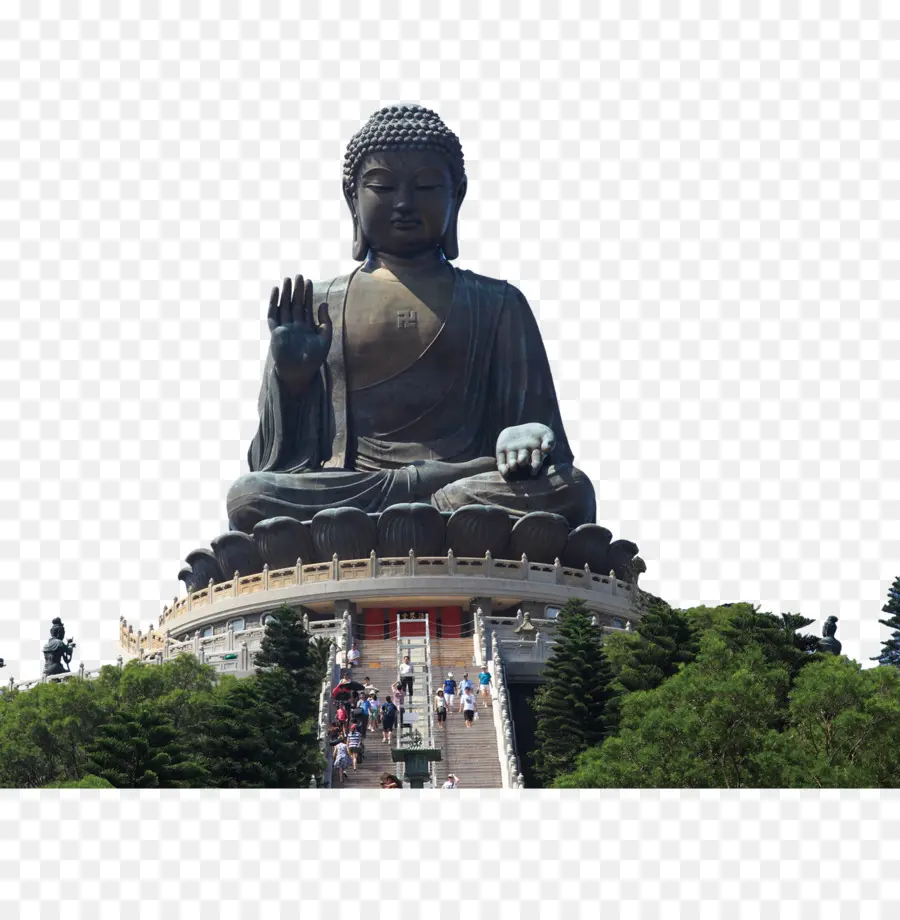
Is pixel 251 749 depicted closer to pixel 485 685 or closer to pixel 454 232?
pixel 485 685

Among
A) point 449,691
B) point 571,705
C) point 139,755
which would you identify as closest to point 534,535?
point 449,691

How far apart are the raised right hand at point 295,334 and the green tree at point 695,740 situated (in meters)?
14.6

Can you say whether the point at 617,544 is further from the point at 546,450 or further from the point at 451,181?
the point at 451,181

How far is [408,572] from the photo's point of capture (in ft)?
105

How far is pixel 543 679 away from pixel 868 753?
6.63 metres

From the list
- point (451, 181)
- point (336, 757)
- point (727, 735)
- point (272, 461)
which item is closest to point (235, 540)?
point (272, 461)

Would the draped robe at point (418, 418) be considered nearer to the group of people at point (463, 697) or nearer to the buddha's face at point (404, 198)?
the buddha's face at point (404, 198)

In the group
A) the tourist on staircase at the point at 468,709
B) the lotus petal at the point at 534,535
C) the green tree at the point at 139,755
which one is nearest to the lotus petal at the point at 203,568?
the lotus petal at the point at 534,535

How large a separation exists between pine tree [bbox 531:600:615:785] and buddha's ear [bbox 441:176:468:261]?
13.5 meters

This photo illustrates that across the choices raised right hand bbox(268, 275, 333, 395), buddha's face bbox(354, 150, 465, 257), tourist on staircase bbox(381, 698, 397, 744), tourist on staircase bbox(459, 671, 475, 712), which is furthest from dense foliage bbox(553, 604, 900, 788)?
buddha's face bbox(354, 150, 465, 257)

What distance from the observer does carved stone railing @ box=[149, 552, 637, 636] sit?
106ft

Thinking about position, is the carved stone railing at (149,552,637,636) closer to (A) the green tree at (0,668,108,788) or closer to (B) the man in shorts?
(B) the man in shorts

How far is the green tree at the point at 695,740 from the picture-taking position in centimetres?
2033

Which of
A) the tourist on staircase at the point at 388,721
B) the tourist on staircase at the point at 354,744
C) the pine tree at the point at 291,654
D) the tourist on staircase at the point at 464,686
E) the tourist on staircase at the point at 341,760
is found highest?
the pine tree at the point at 291,654
